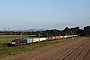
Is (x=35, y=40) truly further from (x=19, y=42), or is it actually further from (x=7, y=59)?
(x=7, y=59)

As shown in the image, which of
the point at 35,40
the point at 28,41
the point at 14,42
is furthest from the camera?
the point at 35,40

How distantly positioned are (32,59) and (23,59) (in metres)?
1.23

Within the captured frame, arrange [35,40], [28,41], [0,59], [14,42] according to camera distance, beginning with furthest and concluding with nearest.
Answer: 1. [35,40]
2. [28,41]
3. [14,42]
4. [0,59]

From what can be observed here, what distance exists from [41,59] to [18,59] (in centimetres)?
315

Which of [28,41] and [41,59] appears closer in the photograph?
[41,59]

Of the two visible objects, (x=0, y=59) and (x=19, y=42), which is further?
(x=19, y=42)

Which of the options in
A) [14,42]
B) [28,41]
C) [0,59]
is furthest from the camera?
[28,41]

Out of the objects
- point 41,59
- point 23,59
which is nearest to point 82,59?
point 41,59

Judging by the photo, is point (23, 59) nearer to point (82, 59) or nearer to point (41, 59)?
point (41, 59)

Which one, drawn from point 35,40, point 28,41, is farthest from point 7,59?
point 35,40

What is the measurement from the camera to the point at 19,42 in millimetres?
67688

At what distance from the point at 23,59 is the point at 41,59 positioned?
8.09 ft

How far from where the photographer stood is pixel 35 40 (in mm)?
85375

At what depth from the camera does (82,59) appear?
27688 millimetres
